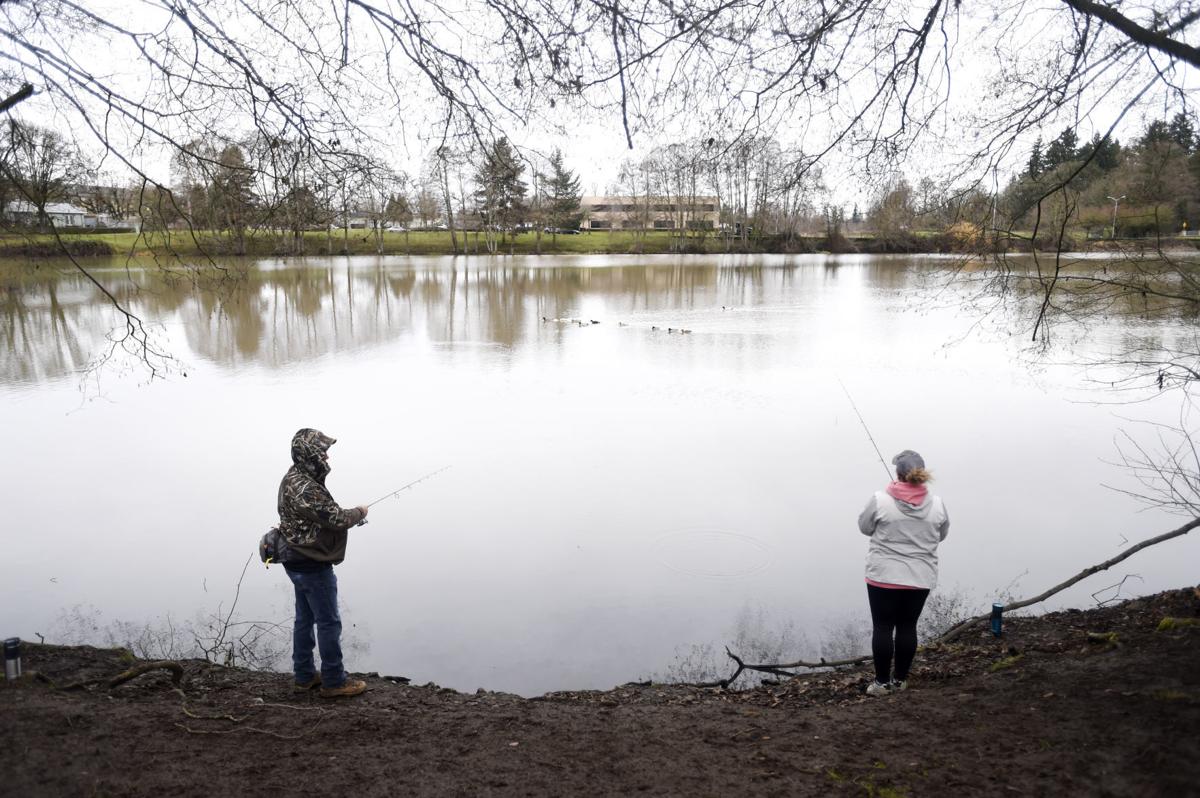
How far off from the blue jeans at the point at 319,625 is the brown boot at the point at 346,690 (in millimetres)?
23

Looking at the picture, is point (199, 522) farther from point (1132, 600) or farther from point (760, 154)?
point (1132, 600)

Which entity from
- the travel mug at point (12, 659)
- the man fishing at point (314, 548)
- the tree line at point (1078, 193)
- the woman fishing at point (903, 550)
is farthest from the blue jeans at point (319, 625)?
the tree line at point (1078, 193)

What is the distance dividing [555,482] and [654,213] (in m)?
60.5

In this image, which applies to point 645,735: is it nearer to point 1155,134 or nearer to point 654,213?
point 1155,134

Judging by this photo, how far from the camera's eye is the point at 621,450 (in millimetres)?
8984

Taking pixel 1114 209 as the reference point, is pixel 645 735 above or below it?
→ below

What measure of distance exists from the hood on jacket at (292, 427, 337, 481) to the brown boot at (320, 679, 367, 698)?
1108mm

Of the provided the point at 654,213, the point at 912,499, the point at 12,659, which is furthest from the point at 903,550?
the point at 654,213

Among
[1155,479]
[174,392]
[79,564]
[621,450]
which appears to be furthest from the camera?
[174,392]

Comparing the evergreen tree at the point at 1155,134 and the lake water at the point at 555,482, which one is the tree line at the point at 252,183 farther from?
the evergreen tree at the point at 1155,134

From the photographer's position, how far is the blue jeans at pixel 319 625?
4.11 m

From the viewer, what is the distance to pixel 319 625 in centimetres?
414

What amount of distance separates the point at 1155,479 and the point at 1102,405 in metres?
3.24

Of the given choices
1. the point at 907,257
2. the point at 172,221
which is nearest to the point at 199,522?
the point at 172,221
